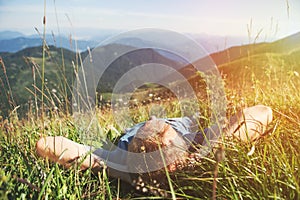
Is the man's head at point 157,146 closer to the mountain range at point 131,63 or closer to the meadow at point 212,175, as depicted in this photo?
the meadow at point 212,175

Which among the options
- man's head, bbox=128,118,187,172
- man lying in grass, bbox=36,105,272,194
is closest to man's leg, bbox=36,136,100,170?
man lying in grass, bbox=36,105,272,194

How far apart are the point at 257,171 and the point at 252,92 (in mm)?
1912

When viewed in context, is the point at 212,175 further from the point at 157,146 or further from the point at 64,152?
the point at 64,152

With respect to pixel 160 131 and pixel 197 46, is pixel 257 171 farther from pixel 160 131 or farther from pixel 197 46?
pixel 197 46

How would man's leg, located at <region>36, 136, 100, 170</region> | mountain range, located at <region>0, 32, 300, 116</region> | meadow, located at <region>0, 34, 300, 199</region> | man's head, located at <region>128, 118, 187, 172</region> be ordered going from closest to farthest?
meadow, located at <region>0, 34, 300, 199</region>
man's head, located at <region>128, 118, 187, 172</region>
man's leg, located at <region>36, 136, 100, 170</region>
mountain range, located at <region>0, 32, 300, 116</region>

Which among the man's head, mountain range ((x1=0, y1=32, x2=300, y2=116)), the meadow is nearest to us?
the meadow

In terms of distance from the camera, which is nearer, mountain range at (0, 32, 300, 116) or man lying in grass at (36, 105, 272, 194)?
man lying in grass at (36, 105, 272, 194)

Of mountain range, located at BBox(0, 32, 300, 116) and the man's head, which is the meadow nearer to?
the man's head

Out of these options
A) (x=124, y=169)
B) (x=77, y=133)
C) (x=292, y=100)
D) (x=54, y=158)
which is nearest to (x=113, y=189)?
(x=124, y=169)

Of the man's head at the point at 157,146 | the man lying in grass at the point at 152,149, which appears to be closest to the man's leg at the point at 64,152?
the man lying in grass at the point at 152,149

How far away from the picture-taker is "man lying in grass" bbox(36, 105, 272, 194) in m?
1.89

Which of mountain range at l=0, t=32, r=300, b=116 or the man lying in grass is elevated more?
mountain range at l=0, t=32, r=300, b=116

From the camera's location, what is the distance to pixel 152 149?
1.93m

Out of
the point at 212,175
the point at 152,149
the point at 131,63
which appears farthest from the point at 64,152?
the point at 131,63
